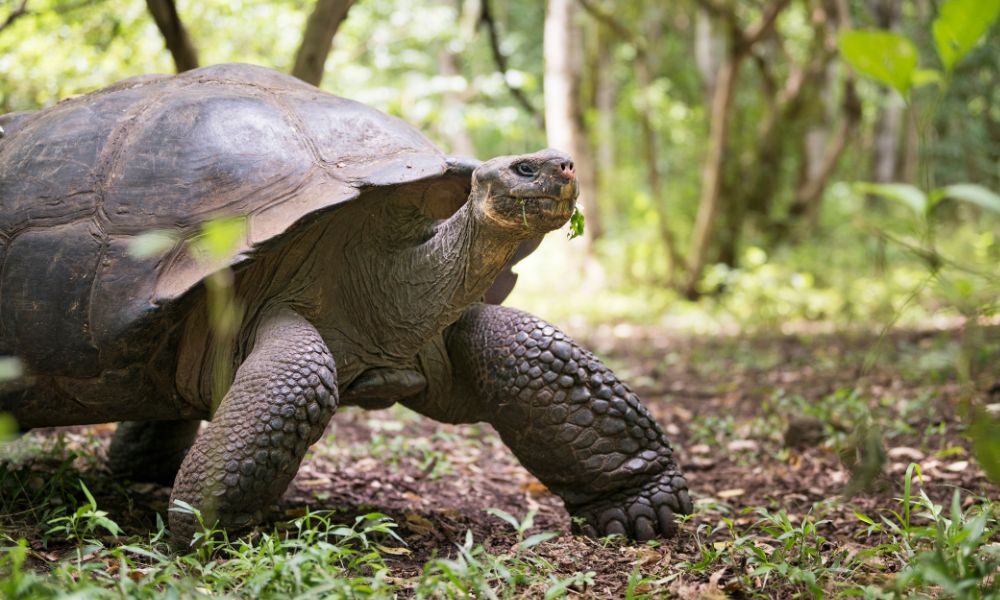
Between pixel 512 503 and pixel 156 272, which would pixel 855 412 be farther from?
pixel 156 272

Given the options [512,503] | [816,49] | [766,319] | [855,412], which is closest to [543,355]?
[512,503]

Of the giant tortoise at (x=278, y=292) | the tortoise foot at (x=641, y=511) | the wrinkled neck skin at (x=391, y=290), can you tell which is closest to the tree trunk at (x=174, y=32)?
the giant tortoise at (x=278, y=292)

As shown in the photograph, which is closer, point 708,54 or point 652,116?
point 652,116

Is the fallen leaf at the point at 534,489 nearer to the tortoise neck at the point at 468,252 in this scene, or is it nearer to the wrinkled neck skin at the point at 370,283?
the wrinkled neck skin at the point at 370,283

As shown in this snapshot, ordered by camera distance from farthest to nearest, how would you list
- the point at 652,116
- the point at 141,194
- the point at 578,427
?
the point at 652,116 < the point at 578,427 < the point at 141,194

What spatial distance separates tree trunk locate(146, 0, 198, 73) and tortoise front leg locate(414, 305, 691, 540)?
8.88 ft

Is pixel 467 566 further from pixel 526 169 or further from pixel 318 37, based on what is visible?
pixel 318 37

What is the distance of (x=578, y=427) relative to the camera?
130 inches

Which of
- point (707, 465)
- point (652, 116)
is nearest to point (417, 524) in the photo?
point (707, 465)

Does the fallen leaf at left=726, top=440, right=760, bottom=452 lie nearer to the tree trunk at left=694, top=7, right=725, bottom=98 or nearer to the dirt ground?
the dirt ground

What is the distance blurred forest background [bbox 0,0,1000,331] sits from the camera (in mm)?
6203

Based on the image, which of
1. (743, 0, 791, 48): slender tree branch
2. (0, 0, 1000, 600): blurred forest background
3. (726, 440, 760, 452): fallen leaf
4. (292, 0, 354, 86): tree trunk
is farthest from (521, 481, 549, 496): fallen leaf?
(743, 0, 791, 48): slender tree branch

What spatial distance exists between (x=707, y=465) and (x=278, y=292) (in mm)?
2541

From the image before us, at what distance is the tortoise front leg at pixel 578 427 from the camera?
331 centimetres
